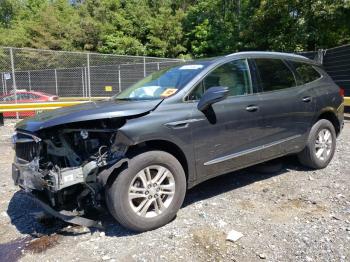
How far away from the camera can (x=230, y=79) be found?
4492mm

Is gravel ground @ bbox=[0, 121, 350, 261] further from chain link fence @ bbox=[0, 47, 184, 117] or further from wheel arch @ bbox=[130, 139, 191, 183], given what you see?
chain link fence @ bbox=[0, 47, 184, 117]

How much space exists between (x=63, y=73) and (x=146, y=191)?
11309 millimetres

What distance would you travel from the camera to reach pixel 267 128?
4676mm

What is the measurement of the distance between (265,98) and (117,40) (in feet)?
84.7

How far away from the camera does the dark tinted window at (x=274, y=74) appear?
4832 mm

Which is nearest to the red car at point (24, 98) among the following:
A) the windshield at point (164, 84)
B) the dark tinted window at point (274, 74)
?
the windshield at point (164, 84)

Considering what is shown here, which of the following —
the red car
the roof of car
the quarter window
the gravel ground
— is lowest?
the gravel ground

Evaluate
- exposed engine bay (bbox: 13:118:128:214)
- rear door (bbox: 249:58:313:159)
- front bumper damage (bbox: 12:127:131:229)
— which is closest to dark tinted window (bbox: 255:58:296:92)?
rear door (bbox: 249:58:313:159)

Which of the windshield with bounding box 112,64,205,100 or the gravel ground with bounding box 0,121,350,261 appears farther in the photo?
the windshield with bounding box 112,64,205,100

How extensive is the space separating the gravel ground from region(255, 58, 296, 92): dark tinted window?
4.37 feet

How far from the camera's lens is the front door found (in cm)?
403

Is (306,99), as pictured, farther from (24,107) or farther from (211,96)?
(24,107)

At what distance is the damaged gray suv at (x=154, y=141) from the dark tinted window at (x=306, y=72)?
718mm

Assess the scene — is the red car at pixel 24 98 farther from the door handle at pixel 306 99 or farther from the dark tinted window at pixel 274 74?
the door handle at pixel 306 99
